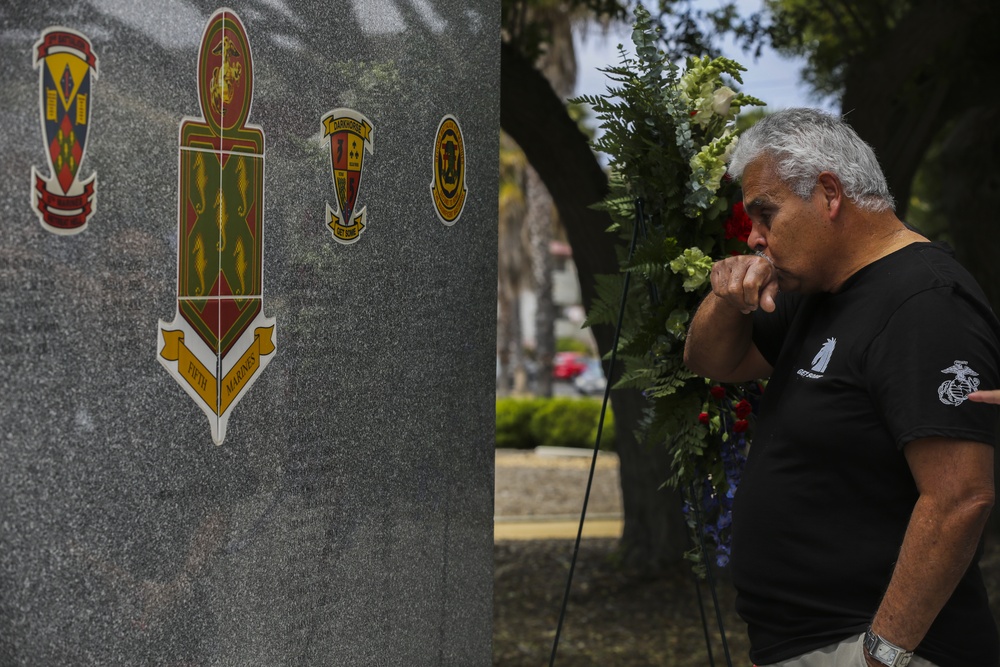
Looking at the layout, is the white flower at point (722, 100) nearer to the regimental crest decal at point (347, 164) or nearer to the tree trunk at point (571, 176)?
the regimental crest decal at point (347, 164)

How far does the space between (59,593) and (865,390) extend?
1.66 metres

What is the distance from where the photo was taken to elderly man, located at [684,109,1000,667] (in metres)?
2.16

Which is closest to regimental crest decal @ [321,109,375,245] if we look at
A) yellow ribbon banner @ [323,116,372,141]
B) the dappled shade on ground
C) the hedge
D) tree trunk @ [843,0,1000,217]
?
yellow ribbon banner @ [323,116,372,141]

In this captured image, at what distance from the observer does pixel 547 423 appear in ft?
61.0

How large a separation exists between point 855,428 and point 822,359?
17cm

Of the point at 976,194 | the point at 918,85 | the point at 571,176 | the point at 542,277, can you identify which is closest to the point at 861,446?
the point at 571,176

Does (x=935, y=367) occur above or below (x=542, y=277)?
below

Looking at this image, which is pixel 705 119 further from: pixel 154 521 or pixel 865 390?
pixel 154 521

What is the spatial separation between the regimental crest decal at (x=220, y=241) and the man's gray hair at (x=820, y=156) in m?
1.16

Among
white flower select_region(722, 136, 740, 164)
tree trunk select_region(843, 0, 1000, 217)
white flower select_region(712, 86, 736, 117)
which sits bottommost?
white flower select_region(722, 136, 740, 164)

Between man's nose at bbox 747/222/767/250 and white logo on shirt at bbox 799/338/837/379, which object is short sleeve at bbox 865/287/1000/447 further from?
man's nose at bbox 747/222/767/250

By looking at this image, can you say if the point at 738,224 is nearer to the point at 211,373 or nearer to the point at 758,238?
the point at 758,238

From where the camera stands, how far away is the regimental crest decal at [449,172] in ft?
10.6

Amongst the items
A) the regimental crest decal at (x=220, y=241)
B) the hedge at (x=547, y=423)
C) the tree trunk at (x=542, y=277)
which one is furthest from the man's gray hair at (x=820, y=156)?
the tree trunk at (x=542, y=277)
